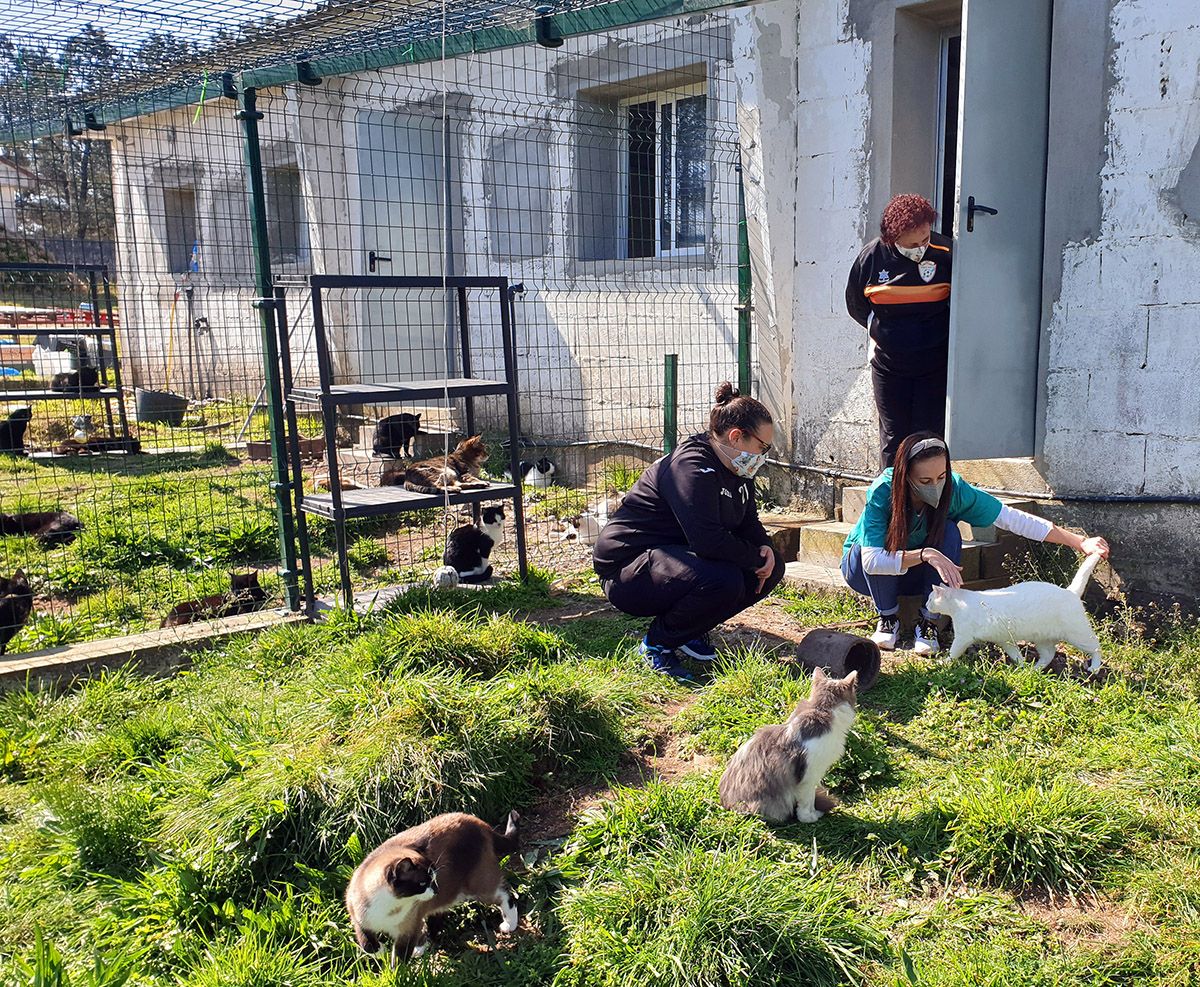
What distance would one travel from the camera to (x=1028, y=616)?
4.50m

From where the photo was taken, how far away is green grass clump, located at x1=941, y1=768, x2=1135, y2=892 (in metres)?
3.19

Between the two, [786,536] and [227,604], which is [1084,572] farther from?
[227,604]

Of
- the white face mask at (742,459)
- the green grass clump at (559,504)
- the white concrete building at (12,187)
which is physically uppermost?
the white concrete building at (12,187)

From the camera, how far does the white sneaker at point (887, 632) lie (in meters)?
5.14

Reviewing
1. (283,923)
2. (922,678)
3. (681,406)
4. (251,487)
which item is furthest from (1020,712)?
(251,487)

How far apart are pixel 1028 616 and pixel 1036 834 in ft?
4.85

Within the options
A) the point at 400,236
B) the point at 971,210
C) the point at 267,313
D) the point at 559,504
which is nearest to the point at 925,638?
the point at 971,210

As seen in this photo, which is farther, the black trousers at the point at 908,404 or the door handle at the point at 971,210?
the black trousers at the point at 908,404

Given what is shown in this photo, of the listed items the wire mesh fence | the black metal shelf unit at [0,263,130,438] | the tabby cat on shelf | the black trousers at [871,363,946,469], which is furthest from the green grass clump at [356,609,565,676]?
the black metal shelf unit at [0,263,130,438]

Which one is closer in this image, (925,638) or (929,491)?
(929,491)

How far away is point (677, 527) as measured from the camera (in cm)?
504

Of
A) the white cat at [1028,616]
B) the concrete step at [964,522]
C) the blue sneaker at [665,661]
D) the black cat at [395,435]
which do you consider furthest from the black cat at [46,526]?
the white cat at [1028,616]

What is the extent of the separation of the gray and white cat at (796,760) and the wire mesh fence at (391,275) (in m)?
2.91

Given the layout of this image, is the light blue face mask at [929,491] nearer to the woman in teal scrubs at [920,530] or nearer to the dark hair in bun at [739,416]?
the woman in teal scrubs at [920,530]
